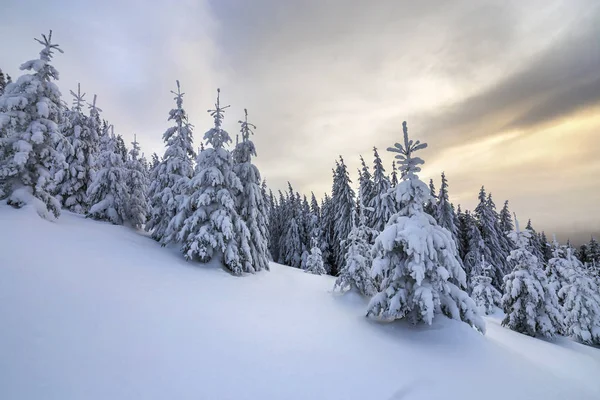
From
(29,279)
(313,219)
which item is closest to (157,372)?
(29,279)

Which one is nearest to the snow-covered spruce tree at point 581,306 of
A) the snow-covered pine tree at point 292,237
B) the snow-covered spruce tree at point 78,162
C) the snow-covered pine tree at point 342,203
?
the snow-covered pine tree at point 342,203

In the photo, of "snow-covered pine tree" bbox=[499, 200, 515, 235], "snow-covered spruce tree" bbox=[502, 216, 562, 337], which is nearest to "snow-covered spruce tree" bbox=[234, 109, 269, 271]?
"snow-covered spruce tree" bbox=[502, 216, 562, 337]

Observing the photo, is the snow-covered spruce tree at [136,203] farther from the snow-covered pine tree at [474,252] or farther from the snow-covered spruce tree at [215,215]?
the snow-covered pine tree at [474,252]

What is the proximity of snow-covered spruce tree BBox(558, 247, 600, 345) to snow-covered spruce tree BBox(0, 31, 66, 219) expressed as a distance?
4048 cm

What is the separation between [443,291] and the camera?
10414 mm

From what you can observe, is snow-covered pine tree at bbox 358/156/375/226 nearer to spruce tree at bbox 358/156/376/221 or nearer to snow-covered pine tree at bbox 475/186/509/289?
spruce tree at bbox 358/156/376/221

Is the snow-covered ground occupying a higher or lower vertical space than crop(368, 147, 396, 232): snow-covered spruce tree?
lower

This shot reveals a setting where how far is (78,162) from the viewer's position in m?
23.0

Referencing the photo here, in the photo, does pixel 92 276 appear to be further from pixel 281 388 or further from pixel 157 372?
pixel 281 388

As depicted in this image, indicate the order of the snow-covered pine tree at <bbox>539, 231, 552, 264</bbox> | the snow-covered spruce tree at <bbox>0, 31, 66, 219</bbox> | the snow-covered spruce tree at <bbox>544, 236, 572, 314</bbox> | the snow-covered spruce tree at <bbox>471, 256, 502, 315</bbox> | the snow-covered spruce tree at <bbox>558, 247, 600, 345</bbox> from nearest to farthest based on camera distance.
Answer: the snow-covered spruce tree at <bbox>0, 31, 66, 219</bbox> < the snow-covered spruce tree at <bbox>558, 247, 600, 345</bbox> < the snow-covered spruce tree at <bbox>544, 236, 572, 314</bbox> < the snow-covered spruce tree at <bbox>471, 256, 502, 315</bbox> < the snow-covered pine tree at <bbox>539, 231, 552, 264</bbox>

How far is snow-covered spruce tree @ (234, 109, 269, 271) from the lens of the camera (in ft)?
62.4

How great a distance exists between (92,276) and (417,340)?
11.0 meters

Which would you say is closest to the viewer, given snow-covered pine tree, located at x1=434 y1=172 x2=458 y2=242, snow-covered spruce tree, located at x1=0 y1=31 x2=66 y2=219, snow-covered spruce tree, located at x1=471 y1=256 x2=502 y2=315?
snow-covered spruce tree, located at x1=0 y1=31 x2=66 y2=219

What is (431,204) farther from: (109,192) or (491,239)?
(491,239)
